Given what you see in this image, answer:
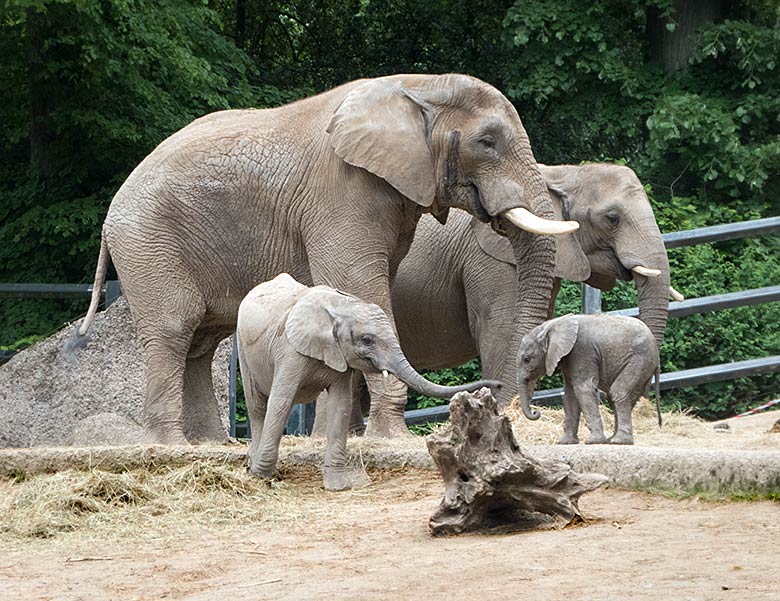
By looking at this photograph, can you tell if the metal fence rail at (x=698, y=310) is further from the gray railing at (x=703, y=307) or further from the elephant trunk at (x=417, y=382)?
the elephant trunk at (x=417, y=382)

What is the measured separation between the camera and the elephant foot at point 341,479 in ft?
25.9

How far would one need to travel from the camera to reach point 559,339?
805cm

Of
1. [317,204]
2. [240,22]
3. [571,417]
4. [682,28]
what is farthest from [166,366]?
[240,22]

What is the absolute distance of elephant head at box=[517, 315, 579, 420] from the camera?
8.05 m

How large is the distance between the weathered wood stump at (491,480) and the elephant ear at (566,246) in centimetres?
428

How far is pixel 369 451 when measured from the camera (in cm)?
838

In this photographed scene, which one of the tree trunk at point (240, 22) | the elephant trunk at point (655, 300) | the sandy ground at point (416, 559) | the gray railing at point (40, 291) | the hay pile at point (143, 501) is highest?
the tree trunk at point (240, 22)

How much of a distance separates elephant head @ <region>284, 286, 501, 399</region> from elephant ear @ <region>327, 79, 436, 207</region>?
6.28ft

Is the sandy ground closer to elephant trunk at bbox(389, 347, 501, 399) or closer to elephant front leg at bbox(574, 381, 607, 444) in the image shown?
elephant trunk at bbox(389, 347, 501, 399)

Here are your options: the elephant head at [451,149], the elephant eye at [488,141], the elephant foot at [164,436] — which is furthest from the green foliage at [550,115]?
the elephant foot at [164,436]

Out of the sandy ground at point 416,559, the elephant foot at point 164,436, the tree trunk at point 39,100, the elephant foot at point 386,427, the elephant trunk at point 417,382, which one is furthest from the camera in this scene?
the tree trunk at point 39,100

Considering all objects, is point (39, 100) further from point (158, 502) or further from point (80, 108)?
point (158, 502)

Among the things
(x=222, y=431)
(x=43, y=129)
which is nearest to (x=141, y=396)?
(x=222, y=431)

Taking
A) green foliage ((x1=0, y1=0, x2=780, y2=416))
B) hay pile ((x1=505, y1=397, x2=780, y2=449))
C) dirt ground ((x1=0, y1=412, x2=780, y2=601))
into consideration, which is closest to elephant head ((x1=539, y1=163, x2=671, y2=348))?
hay pile ((x1=505, y1=397, x2=780, y2=449))
